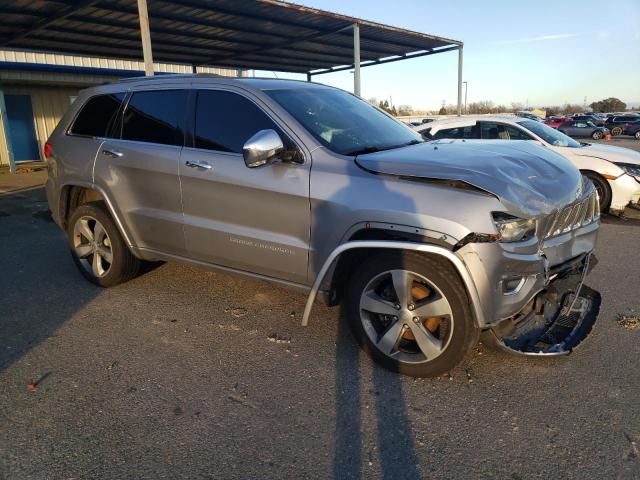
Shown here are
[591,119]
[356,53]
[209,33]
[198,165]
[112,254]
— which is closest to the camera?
[198,165]

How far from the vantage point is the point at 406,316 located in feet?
10.3

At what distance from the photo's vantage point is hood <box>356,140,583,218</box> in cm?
294

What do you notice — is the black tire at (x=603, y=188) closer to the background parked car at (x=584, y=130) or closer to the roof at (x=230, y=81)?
the roof at (x=230, y=81)

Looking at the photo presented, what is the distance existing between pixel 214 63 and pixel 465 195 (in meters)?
19.1

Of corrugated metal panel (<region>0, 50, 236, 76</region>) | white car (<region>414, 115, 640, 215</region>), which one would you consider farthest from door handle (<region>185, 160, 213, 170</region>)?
corrugated metal panel (<region>0, 50, 236, 76</region>)

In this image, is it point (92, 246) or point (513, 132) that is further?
point (513, 132)

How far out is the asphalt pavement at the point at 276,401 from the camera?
246cm

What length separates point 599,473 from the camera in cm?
234

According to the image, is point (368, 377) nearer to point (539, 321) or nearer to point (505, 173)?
point (539, 321)

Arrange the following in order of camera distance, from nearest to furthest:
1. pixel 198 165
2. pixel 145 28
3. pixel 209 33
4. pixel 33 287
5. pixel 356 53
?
pixel 198 165
pixel 33 287
pixel 145 28
pixel 356 53
pixel 209 33

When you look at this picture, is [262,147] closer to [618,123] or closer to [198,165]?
[198,165]

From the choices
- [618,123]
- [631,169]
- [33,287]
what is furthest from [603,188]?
[618,123]

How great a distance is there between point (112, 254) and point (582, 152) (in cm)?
727

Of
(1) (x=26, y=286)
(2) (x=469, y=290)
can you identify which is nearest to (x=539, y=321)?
(2) (x=469, y=290)
